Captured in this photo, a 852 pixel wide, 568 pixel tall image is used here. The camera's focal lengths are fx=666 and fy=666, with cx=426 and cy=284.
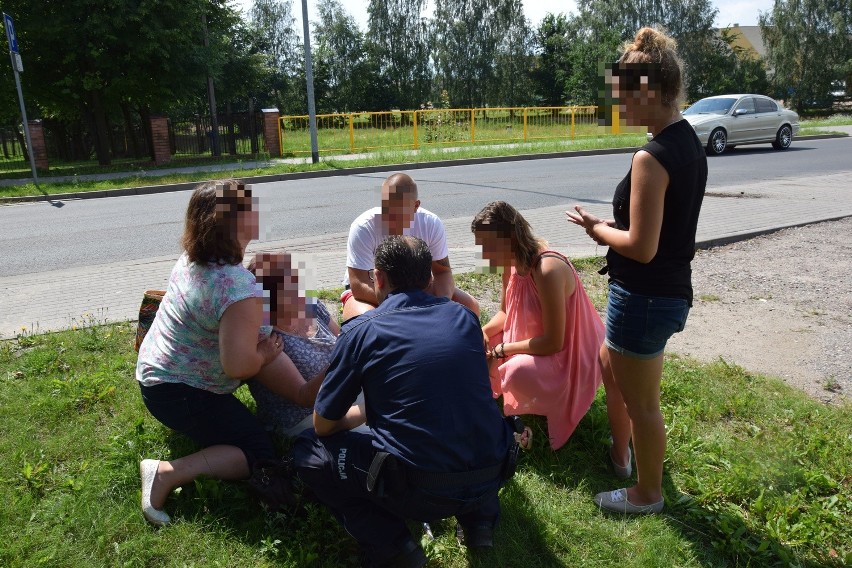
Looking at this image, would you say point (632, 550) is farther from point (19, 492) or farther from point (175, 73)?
point (175, 73)

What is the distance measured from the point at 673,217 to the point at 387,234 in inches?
76.8

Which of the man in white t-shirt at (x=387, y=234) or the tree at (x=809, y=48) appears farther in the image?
the tree at (x=809, y=48)

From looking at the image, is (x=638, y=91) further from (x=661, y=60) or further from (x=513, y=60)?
(x=513, y=60)

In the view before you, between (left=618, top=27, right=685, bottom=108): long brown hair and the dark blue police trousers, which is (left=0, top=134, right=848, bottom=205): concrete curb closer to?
the dark blue police trousers

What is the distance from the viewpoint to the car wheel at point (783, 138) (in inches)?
811

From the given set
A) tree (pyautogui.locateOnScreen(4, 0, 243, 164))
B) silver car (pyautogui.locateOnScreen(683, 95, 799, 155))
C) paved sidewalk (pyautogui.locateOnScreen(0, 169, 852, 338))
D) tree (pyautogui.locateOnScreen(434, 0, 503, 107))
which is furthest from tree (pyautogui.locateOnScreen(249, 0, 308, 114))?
paved sidewalk (pyautogui.locateOnScreen(0, 169, 852, 338))

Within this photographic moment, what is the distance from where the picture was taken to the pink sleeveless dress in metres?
3.35

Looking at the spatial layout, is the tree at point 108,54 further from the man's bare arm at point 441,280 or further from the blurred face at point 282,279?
the blurred face at point 282,279

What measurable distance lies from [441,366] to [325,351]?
1210mm

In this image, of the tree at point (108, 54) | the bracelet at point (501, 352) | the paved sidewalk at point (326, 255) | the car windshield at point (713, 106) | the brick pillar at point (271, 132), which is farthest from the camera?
the brick pillar at point (271, 132)

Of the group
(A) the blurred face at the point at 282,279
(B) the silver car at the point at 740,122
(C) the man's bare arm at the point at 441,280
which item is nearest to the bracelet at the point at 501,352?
(C) the man's bare arm at the point at 441,280

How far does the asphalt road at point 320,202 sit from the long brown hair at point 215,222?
257cm

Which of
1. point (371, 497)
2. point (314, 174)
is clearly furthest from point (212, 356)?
point (314, 174)

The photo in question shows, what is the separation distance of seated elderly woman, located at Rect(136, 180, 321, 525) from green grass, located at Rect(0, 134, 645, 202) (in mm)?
10785
